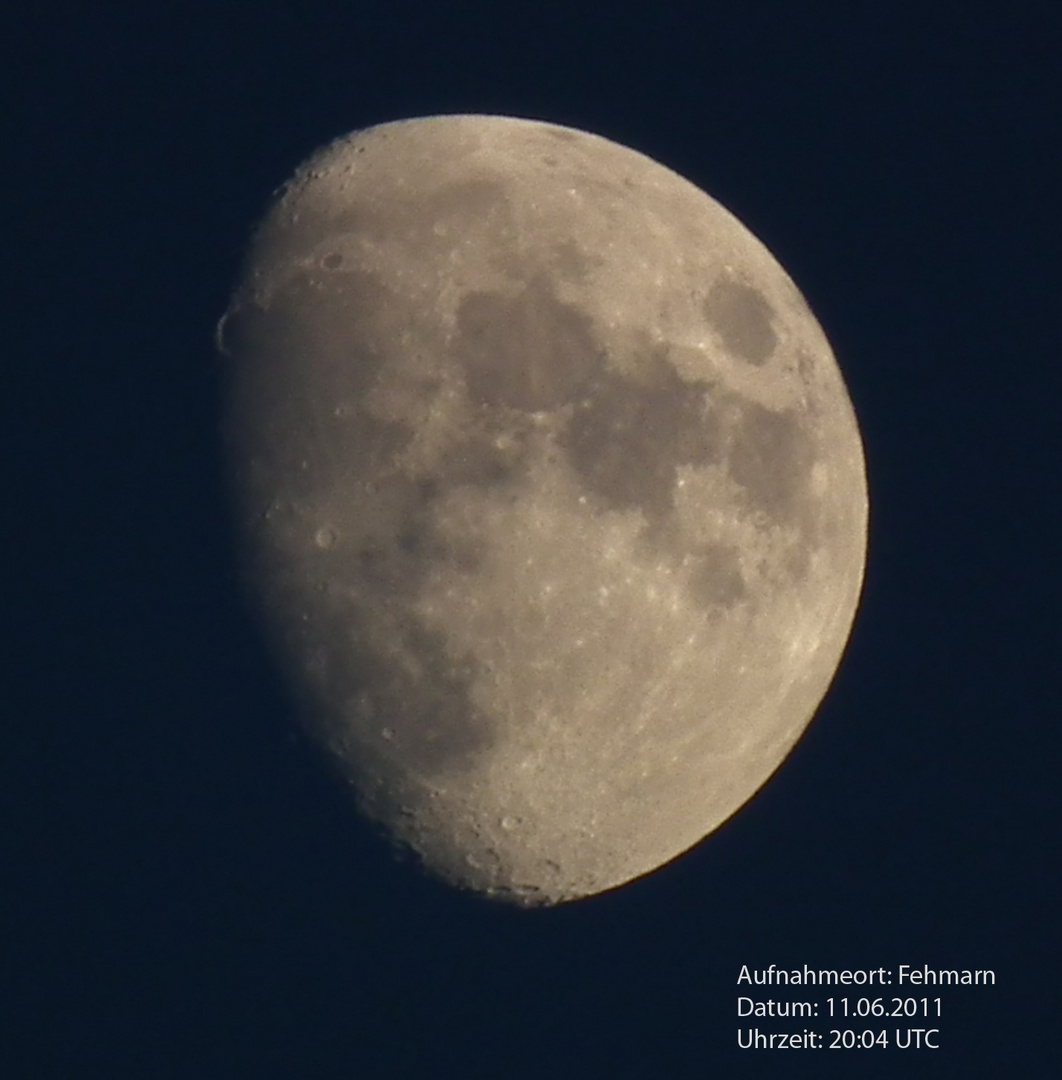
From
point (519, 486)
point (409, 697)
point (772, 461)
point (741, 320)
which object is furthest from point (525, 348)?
point (409, 697)

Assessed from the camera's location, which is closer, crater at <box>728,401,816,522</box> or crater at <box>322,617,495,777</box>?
crater at <box>322,617,495,777</box>

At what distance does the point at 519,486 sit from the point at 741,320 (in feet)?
6.25

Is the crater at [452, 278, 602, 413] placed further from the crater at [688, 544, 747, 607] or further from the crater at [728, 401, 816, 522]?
the crater at [688, 544, 747, 607]

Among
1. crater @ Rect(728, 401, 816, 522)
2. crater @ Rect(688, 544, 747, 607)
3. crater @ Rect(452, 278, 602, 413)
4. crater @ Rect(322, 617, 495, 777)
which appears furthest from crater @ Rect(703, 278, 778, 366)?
crater @ Rect(322, 617, 495, 777)

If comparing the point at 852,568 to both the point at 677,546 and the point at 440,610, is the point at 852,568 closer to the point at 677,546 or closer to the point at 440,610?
the point at 677,546

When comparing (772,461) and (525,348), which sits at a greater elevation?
(525,348)

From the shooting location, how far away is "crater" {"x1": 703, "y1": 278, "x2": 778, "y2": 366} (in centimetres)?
802

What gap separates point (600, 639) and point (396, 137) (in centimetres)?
353

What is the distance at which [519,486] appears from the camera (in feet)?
24.0

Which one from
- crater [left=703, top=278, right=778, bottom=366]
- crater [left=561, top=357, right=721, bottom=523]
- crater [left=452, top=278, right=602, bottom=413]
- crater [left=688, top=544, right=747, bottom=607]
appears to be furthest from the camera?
crater [left=703, top=278, right=778, bottom=366]

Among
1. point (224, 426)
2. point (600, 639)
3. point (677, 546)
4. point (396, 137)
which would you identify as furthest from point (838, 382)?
point (224, 426)

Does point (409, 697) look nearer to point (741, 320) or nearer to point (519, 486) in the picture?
point (519, 486)

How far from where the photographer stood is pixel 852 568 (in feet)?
29.2

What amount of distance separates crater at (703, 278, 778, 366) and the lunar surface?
0.07 feet
